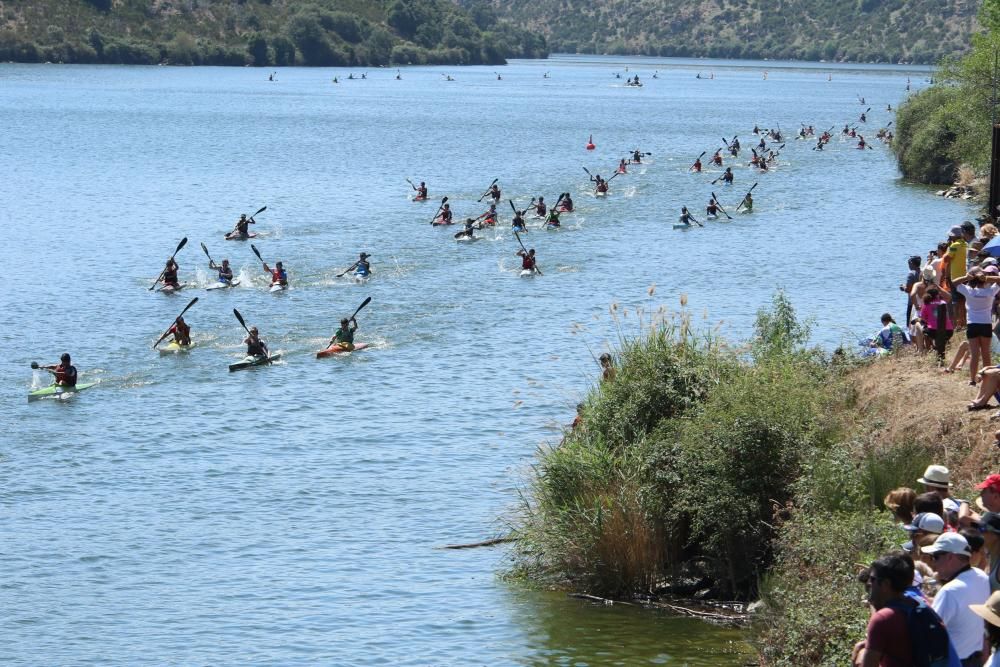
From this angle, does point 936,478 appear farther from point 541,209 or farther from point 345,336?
point 541,209

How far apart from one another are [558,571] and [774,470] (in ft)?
12.0

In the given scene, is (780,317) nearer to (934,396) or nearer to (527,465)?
(527,465)

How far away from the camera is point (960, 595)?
445 inches

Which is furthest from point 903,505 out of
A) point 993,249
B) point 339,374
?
point 339,374

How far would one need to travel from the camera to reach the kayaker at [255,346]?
127 feet

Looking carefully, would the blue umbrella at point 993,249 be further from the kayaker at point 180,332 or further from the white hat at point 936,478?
the kayaker at point 180,332

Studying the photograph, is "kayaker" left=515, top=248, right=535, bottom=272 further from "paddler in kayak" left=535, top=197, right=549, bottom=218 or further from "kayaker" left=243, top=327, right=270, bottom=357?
"kayaker" left=243, top=327, right=270, bottom=357

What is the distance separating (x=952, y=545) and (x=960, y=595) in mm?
390


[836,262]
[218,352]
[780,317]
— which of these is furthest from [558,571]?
[836,262]

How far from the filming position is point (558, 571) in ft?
70.2

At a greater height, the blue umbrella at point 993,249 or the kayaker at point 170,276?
the blue umbrella at point 993,249

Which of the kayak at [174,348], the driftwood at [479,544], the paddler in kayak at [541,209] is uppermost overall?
the paddler in kayak at [541,209]

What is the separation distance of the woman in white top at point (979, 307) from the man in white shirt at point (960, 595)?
30.2 feet

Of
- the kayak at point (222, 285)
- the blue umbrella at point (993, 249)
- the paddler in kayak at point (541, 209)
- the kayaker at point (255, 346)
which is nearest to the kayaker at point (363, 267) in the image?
the kayak at point (222, 285)
